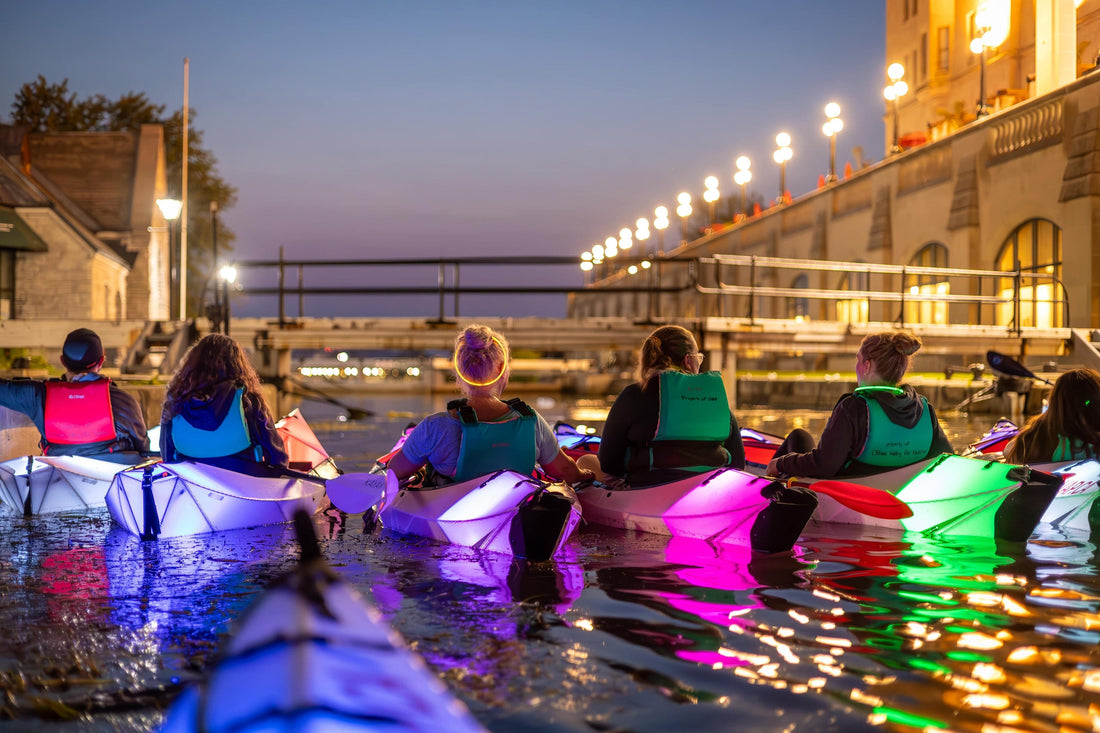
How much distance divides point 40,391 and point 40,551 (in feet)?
6.00

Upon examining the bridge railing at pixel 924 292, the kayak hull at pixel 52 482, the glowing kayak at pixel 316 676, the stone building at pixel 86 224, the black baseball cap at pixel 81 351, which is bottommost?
the kayak hull at pixel 52 482

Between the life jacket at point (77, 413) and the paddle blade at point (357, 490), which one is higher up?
the life jacket at point (77, 413)

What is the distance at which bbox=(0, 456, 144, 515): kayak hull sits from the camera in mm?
7125

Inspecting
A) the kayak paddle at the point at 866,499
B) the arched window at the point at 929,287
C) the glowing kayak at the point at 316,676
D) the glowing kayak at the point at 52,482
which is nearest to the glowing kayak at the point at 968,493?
the kayak paddle at the point at 866,499

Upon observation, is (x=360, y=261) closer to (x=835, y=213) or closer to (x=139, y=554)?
(x=139, y=554)

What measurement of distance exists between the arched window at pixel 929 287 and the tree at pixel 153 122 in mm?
28052

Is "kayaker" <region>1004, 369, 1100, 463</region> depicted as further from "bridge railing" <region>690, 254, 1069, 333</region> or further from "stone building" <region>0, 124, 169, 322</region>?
"stone building" <region>0, 124, 169, 322</region>

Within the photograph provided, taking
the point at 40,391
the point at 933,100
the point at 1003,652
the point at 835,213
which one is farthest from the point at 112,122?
the point at 1003,652

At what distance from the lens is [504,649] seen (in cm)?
367

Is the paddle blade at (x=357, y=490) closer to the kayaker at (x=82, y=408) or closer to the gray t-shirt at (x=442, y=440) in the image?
the gray t-shirt at (x=442, y=440)

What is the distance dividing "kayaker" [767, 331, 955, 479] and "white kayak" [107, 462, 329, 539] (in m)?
3.57

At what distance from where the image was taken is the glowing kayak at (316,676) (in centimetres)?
164

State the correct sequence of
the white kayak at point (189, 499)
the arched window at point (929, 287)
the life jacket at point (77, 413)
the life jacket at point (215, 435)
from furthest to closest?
the arched window at point (929, 287)
the life jacket at point (77, 413)
the life jacket at point (215, 435)
the white kayak at point (189, 499)

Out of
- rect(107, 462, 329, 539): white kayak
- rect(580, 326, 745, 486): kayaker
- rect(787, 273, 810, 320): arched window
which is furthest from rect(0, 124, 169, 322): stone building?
rect(580, 326, 745, 486): kayaker
